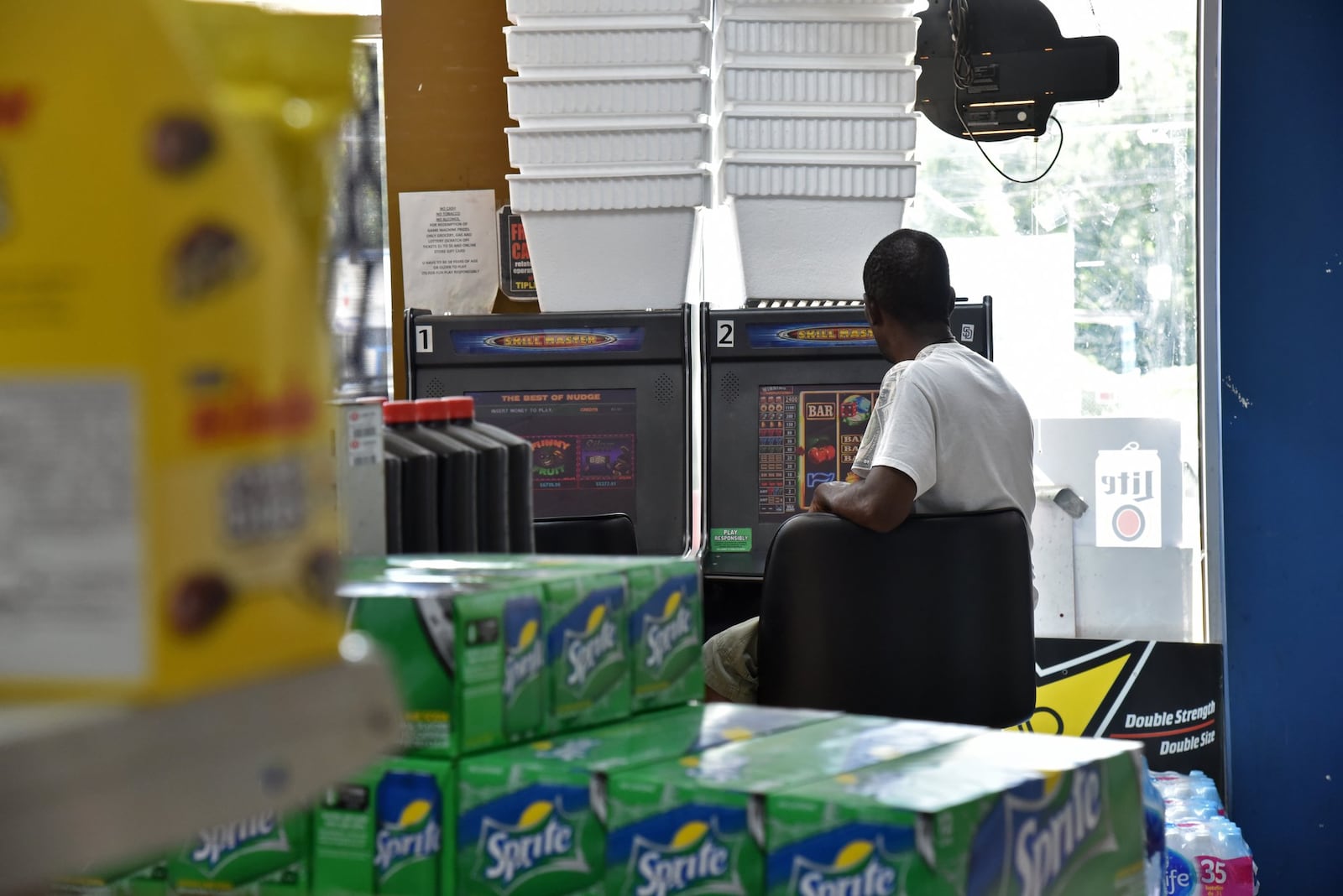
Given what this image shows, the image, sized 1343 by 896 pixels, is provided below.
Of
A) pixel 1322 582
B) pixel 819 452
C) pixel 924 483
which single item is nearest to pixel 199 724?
pixel 924 483

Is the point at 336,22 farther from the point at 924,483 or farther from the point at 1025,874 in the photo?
the point at 924,483

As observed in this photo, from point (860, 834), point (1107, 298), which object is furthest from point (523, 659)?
point (1107, 298)

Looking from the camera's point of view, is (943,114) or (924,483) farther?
(943,114)

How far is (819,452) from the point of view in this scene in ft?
11.3

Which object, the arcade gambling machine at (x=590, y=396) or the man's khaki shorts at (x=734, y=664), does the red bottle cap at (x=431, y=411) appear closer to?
the man's khaki shorts at (x=734, y=664)

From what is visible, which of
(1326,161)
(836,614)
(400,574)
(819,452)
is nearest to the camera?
(400,574)

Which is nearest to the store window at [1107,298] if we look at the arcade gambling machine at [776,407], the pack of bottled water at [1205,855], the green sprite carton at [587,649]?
the pack of bottled water at [1205,855]

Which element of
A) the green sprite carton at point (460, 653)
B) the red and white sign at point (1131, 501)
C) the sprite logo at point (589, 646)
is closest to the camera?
the green sprite carton at point (460, 653)

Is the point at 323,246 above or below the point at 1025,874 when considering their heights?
above

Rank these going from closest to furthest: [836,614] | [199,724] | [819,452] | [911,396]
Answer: [199,724], [836,614], [911,396], [819,452]

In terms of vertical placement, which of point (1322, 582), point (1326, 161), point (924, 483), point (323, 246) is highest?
point (1326, 161)

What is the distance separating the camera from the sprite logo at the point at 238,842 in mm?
1106

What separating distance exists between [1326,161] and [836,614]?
95.4 inches

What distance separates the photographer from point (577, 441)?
3.46 m
